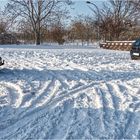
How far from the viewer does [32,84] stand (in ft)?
38.4

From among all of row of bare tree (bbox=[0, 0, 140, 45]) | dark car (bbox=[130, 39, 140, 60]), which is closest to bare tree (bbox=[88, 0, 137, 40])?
row of bare tree (bbox=[0, 0, 140, 45])

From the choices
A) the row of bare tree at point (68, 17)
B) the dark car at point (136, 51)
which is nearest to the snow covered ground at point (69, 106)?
the dark car at point (136, 51)

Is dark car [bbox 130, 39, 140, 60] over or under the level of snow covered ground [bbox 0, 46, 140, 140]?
over

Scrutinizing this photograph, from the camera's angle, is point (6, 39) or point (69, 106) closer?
point (69, 106)

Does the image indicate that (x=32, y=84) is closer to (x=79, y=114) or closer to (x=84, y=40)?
(x=79, y=114)

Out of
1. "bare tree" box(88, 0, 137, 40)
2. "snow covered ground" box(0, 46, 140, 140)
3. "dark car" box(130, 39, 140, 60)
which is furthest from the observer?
"bare tree" box(88, 0, 137, 40)

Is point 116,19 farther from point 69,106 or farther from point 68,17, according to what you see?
point 69,106

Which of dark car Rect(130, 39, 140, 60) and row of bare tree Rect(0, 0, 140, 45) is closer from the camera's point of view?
dark car Rect(130, 39, 140, 60)

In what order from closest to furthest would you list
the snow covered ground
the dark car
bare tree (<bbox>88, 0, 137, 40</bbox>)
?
the snow covered ground < the dark car < bare tree (<bbox>88, 0, 137, 40</bbox>)

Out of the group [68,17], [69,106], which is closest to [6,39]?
[68,17]

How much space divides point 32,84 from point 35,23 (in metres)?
42.6

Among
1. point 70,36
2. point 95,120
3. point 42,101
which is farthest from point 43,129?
point 70,36

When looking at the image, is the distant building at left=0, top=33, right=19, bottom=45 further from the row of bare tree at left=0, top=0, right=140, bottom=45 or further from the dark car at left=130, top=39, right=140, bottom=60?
the dark car at left=130, top=39, right=140, bottom=60

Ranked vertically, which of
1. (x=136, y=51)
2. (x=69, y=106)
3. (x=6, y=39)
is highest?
(x=136, y=51)
